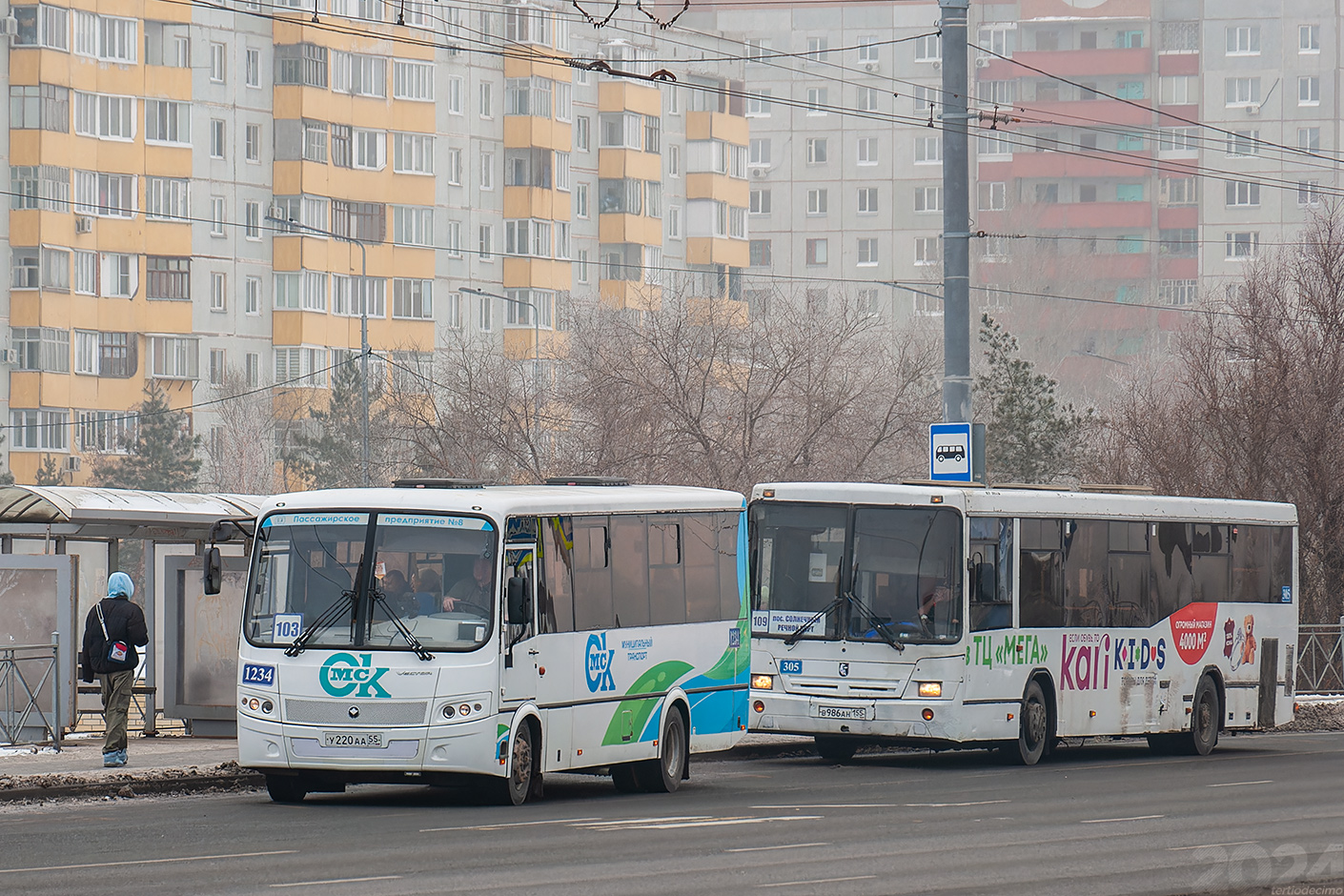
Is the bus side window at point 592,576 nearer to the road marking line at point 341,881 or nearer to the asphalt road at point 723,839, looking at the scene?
the asphalt road at point 723,839

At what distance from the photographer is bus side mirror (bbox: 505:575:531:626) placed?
1627 centimetres

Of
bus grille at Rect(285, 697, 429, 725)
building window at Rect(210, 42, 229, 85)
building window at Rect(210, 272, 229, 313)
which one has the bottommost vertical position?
bus grille at Rect(285, 697, 429, 725)

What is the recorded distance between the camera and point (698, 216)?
108 metres

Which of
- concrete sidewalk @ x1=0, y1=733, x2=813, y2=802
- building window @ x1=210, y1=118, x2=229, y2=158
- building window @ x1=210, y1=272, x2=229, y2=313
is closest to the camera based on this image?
concrete sidewalk @ x1=0, y1=733, x2=813, y2=802

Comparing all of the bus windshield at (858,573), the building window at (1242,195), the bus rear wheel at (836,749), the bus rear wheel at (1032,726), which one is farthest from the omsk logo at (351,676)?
the building window at (1242,195)

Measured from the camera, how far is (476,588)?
1619 centimetres

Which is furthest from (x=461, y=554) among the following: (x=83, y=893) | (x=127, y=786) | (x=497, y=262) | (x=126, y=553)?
(x=497, y=262)

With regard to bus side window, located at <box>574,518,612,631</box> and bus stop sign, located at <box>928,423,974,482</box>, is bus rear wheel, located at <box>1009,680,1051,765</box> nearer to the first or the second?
bus stop sign, located at <box>928,423,974,482</box>

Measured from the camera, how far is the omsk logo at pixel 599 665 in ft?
57.1

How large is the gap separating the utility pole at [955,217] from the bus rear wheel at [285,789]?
9.27 metres

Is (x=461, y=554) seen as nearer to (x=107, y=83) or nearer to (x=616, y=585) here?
A: (x=616, y=585)

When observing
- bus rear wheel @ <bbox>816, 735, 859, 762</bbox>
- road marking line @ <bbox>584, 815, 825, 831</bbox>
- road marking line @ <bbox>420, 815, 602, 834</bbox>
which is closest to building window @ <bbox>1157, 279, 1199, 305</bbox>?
bus rear wheel @ <bbox>816, 735, 859, 762</bbox>

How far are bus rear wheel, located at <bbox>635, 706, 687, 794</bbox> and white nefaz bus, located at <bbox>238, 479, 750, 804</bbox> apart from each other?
62 millimetres

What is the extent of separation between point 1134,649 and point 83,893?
604 inches
